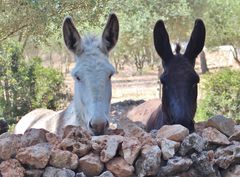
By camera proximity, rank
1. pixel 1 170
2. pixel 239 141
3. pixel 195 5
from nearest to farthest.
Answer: pixel 1 170
pixel 239 141
pixel 195 5

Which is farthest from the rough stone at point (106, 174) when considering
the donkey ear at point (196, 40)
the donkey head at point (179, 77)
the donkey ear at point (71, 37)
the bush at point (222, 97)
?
the bush at point (222, 97)

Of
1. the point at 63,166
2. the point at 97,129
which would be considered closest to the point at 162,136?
the point at 63,166

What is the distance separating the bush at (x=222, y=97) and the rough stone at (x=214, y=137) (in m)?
8.59

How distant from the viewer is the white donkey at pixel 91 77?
4277mm

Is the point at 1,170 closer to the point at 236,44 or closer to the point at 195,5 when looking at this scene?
the point at 236,44

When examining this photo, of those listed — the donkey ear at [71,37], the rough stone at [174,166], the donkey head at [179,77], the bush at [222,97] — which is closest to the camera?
the rough stone at [174,166]

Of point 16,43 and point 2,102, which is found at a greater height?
point 16,43

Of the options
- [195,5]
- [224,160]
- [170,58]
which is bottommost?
[224,160]

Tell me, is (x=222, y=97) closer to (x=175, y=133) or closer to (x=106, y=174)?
(x=175, y=133)

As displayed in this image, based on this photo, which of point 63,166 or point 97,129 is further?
point 97,129

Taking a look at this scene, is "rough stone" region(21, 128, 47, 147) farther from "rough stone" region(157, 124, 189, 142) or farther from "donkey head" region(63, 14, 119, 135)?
"donkey head" region(63, 14, 119, 135)

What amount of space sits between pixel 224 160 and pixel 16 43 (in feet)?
39.1

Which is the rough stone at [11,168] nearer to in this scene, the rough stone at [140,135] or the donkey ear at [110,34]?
the rough stone at [140,135]

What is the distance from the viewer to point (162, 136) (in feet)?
9.22
